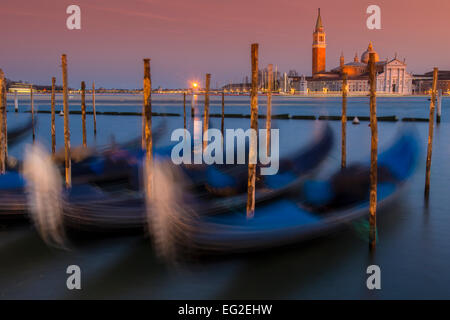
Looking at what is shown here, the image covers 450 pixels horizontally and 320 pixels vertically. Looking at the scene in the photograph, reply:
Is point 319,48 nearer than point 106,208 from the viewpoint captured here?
No

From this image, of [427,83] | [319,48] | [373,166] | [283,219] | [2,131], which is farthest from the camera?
[427,83]

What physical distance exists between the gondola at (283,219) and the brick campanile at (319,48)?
112 metres

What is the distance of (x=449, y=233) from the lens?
727 centimetres

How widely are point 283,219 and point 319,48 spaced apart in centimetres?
11650

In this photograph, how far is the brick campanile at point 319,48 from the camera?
116875 mm

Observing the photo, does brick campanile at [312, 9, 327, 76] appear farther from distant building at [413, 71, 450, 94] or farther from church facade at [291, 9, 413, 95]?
distant building at [413, 71, 450, 94]

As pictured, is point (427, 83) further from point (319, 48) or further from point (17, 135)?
point (17, 135)

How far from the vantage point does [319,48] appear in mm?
116938

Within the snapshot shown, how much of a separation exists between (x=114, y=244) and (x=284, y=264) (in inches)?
90.9

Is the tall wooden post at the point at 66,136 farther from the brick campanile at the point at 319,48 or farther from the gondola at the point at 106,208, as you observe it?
the brick campanile at the point at 319,48

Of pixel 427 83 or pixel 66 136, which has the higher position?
pixel 427 83

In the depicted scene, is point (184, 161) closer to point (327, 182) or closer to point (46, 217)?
point (327, 182)

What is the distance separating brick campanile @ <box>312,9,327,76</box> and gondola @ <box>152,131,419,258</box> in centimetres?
11247

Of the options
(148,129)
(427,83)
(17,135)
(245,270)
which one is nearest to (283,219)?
(245,270)
